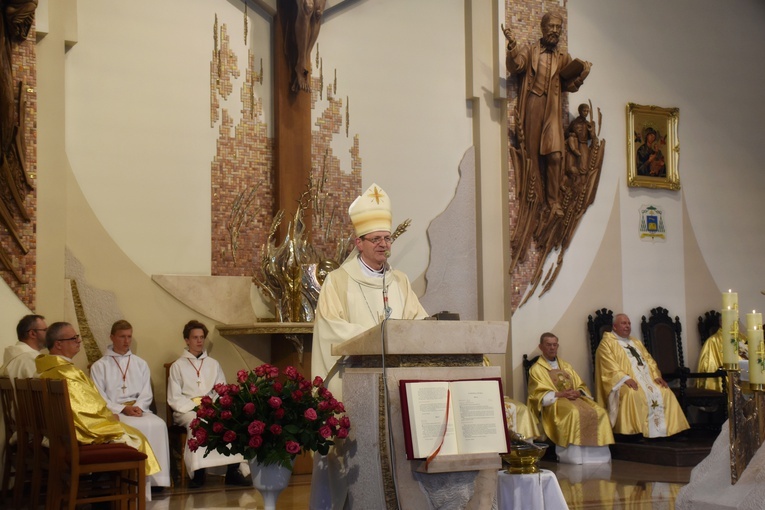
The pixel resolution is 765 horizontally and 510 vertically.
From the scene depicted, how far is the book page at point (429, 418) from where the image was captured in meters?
4.06

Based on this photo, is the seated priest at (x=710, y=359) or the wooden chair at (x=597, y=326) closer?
the wooden chair at (x=597, y=326)

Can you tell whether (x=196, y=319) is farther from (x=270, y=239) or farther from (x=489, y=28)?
(x=489, y=28)

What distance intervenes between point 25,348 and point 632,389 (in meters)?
5.82

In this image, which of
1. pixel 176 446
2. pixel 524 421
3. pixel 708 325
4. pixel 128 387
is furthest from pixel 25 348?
pixel 708 325

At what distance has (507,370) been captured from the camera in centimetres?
1009

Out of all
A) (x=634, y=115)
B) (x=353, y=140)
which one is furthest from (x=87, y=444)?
(x=634, y=115)

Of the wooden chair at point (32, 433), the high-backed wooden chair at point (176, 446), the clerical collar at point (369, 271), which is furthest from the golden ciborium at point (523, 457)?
the high-backed wooden chair at point (176, 446)

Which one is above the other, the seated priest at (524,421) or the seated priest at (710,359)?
the seated priest at (710,359)

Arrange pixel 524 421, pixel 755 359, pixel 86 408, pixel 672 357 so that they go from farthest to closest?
pixel 672 357
pixel 524 421
pixel 86 408
pixel 755 359

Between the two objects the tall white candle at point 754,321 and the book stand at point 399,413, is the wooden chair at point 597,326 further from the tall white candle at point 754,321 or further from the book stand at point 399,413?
the tall white candle at point 754,321

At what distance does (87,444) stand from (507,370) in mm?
4965

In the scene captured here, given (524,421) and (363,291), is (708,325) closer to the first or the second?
(524,421)

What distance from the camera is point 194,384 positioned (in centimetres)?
830

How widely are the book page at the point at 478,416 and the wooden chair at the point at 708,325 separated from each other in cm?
740
